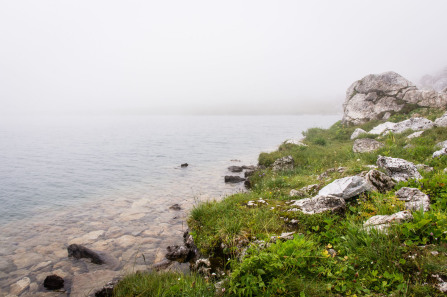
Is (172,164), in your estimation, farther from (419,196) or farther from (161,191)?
(419,196)

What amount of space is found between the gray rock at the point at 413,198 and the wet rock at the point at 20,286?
11.4 metres

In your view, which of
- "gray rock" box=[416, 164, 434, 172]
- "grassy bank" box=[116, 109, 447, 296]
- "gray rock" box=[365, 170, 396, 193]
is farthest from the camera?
"gray rock" box=[416, 164, 434, 172]

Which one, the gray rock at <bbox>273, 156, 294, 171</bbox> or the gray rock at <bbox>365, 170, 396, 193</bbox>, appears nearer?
the gray rock at <bbox>365, 170, 396, 193</bbox>

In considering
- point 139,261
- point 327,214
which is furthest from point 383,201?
point 139,261

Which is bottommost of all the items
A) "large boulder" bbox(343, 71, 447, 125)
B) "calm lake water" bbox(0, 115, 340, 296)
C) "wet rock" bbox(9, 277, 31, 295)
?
"calm lake water" bbox(0, 115, 340, 296)

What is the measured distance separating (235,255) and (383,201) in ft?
15.5

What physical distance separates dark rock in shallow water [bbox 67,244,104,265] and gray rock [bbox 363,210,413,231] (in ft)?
28.8

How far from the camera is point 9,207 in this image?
50.0 ft

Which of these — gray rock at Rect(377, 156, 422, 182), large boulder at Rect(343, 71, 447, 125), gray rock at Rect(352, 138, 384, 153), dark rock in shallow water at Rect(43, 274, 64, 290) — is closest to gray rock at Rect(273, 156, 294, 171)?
gray rock at Rect(352, 138, 384, 153)

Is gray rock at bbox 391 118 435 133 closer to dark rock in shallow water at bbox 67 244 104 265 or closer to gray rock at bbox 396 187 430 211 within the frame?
gray rock at bbox 396 187 430 211

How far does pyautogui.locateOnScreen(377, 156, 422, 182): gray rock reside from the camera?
8.61 metres

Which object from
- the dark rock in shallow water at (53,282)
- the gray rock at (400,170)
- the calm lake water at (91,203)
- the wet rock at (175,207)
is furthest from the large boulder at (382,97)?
the dark rock in shallow water at (53,282)

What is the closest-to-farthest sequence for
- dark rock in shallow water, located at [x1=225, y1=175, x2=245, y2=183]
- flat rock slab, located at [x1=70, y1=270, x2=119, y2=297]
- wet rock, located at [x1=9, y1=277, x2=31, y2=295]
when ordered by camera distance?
flat rock slab, located at [x1=70, y1=270, x2=119, y2=297], wet rock, located at [x1=9, y1=277, x2=31, y2=295], dark rock in shallow water, located at [x1=225, y1=175, x2=245, y2=183]

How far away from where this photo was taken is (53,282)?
7.56 metres
